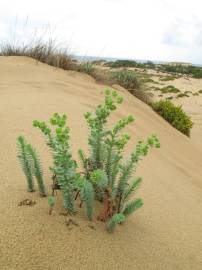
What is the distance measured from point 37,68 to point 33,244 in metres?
4.75

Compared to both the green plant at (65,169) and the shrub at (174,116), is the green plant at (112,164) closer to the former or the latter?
the green plant at (65,169)

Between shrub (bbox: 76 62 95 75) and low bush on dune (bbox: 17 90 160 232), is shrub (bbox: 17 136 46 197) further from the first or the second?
shrub (bbox: 76 62 95 75)

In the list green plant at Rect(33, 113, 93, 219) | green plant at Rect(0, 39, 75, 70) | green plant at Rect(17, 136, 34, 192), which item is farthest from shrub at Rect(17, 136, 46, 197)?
green plant at Rect(0, 39, 75, 70)

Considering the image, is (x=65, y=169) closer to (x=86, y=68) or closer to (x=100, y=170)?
(x=100, y=170)

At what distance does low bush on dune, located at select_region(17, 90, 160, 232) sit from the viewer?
168 centimetres

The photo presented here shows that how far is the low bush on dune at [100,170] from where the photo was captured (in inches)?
66.3

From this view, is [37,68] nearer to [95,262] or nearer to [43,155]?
[43,155]

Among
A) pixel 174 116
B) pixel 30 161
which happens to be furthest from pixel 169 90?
pixel 30 161

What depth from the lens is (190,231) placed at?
92.1 inches

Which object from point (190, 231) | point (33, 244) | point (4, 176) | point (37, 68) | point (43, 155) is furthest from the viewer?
point (37, 68)

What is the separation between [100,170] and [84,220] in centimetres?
26

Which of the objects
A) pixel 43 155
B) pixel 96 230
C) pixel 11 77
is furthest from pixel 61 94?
pixel 96 230

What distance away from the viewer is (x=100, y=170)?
5.65 ft

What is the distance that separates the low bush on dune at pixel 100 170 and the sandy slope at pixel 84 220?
0.31ft
